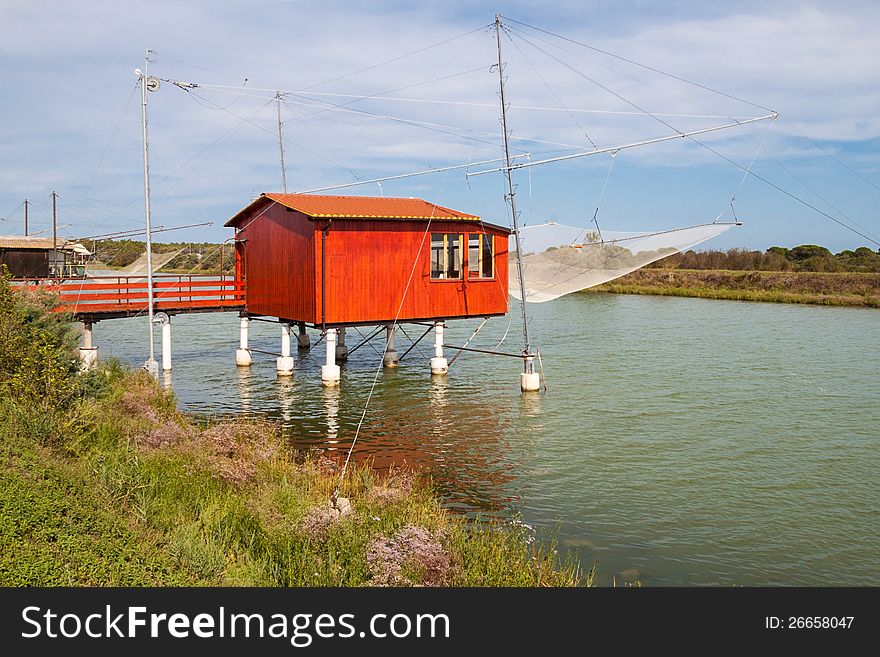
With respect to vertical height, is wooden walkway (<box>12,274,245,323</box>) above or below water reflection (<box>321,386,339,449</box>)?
above

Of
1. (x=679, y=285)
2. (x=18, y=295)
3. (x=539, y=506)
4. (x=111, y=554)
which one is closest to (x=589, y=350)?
(x=539, y=506)

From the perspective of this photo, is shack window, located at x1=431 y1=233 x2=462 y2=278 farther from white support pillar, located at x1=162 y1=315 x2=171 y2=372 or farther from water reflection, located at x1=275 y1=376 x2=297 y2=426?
white support pillar, located at x1=162 y1=315 x2=171 y2=372

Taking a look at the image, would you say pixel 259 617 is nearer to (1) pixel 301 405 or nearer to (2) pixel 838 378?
(1) pixel 301 405

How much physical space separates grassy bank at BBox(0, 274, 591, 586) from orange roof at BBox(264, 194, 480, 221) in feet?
33.9

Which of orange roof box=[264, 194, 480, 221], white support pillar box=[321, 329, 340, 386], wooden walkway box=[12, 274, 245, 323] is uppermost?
orange roof box=[264, 194, 480, 221]

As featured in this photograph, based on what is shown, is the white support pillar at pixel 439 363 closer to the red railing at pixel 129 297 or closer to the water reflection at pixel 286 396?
the water reflection at pixel 286 396

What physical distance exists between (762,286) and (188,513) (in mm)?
65604

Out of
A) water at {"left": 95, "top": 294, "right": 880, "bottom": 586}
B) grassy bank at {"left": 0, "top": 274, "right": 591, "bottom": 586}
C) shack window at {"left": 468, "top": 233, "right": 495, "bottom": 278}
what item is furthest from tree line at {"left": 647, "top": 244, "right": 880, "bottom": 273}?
grassy bank at {"left": 0, "top": 274, "right": 591, "bottom": 586}

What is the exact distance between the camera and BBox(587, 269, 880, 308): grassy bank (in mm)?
60000

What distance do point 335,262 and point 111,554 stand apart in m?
16.1

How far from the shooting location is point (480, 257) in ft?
87.5

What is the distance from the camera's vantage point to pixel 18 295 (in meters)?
16.8

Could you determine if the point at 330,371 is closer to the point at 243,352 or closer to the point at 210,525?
the point at 243,352

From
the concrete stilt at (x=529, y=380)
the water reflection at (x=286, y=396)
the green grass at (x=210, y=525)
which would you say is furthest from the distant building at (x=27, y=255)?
the green grass at (x=210, y=525)
